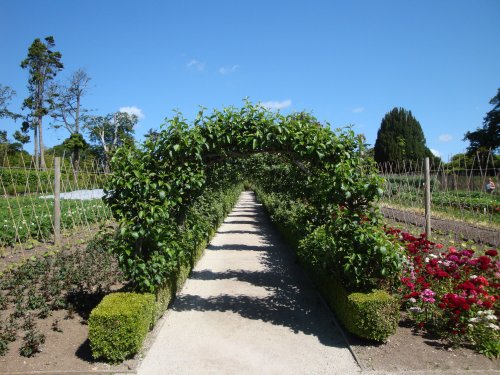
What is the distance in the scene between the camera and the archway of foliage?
4.39m

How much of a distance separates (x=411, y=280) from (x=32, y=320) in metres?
4.66

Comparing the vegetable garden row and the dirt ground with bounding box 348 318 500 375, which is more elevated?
the vegetable garden row

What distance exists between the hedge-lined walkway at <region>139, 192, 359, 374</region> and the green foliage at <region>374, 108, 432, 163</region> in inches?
1629

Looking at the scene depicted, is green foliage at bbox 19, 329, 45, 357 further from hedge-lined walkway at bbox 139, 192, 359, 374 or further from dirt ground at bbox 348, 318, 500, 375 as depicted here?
dirt ground at bbox 348, 318, 500, 375

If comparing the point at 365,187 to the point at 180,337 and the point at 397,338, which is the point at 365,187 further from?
the point at 180,337

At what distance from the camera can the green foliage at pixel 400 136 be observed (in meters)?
45.7

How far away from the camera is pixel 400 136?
44688 millimetres


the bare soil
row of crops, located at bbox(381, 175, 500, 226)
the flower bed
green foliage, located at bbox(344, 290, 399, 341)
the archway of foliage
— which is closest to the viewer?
the flower bed

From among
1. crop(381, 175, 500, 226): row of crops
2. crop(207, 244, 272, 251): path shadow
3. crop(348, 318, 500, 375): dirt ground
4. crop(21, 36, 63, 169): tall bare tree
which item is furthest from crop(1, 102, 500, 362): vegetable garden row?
crop(21, 36, 63, 169): tall bare tree

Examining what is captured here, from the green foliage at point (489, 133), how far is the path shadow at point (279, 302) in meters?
42.8

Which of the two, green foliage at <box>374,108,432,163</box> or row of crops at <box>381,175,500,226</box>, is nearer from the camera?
row of crops at <box>381,175,500,226</box>

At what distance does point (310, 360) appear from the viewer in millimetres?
4020

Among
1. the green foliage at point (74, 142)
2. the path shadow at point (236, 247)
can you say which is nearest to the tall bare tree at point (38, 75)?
the green foliage at point (74, 142)

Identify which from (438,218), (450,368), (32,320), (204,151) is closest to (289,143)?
(204,151)
